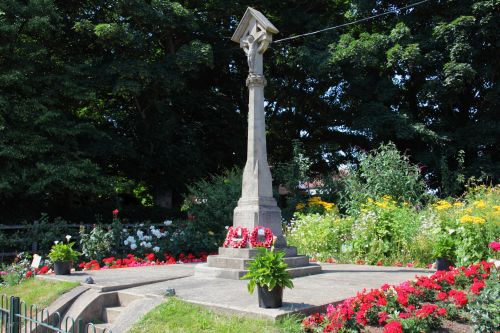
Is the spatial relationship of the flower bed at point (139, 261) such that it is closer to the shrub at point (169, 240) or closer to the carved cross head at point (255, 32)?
the shrub at point (169, 240)

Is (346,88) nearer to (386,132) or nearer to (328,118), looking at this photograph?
(328,118)

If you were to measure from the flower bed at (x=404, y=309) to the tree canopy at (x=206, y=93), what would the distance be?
9771mm

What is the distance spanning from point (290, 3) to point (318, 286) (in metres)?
16.3

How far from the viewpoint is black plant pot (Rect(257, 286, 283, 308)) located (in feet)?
16.0

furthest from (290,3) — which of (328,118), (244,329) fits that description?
(244,329)

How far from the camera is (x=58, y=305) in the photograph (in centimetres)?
628

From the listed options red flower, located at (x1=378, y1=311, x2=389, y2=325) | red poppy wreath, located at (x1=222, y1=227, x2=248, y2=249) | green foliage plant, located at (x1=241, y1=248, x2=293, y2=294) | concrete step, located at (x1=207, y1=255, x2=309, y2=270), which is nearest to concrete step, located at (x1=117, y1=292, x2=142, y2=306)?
concrete step, located at (x1=207, y1=255, x2=309, y2=270)

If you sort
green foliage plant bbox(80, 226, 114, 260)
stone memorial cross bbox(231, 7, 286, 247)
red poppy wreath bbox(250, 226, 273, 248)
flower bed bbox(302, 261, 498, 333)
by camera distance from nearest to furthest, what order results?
1. flower bed bbox(302, 261, 498, 333)
2. red poppy wreath bbox(250, 226, 273, 248)
3. stone memorial cross bbox(231, 7, 286, 247)
4. green foliage plant bbox(80, 226, 114, 260)

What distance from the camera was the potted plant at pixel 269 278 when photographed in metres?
4.77

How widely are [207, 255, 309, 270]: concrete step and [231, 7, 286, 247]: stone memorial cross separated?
41cm

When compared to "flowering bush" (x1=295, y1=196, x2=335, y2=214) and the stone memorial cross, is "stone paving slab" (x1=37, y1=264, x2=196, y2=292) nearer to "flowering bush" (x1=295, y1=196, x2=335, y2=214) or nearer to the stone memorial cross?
the stone memorial cross

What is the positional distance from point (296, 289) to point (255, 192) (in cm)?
244

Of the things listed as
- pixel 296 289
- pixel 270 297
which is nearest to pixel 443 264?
pixel 296 289

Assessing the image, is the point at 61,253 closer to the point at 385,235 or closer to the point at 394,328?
the point at 394,328
